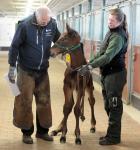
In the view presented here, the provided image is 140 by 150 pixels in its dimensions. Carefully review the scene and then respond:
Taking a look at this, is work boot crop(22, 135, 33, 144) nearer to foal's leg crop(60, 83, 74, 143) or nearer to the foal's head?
foal's leg crop(60, 83, 74, 143)

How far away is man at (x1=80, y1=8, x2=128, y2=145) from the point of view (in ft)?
17.3

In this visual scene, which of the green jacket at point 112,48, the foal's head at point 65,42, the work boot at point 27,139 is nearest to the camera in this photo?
the green jacket at point 112,48

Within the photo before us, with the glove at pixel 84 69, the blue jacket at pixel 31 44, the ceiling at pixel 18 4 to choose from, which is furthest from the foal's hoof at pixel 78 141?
the ceiling at pixel 18 4

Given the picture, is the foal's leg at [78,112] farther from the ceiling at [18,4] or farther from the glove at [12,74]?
the ceiling at [18,4]

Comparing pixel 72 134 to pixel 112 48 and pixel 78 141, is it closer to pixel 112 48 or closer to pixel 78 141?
pixel 78 141

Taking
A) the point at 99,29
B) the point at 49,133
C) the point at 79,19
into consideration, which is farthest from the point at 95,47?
the point at 49,133

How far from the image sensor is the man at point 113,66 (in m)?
5.29

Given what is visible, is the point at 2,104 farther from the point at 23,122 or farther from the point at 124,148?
the point at 124,148

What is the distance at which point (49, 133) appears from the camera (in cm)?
613

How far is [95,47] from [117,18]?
304 inches

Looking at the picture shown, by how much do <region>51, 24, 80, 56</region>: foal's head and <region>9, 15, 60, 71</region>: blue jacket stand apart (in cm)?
16

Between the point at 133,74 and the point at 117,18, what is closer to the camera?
the point at 117,18

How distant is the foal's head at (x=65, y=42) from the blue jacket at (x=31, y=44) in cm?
16

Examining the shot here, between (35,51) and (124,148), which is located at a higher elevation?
(35,51)
